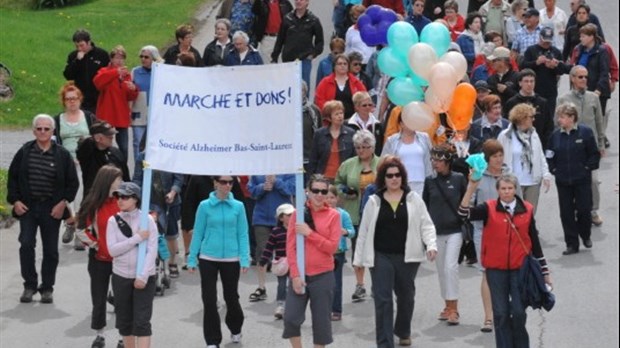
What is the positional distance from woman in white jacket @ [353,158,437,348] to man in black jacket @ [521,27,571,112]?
7716 mm

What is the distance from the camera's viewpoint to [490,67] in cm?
2058

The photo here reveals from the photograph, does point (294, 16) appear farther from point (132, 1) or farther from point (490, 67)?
point (132, 1)

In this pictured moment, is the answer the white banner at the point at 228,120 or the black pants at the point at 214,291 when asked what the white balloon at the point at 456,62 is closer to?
the white banner at the point at 228,120

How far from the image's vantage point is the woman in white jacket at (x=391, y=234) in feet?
45.9

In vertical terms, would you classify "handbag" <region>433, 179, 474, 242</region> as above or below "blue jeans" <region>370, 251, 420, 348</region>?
above

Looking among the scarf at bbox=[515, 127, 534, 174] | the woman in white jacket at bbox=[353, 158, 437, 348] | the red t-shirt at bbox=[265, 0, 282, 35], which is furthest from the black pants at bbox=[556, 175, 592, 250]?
the red t-shirt at bbox=[265, 0, 282, 35]

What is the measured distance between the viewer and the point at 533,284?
13453mm

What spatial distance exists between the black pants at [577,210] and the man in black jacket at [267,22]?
766 cm

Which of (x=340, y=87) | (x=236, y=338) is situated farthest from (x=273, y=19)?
(x=236, y=338)

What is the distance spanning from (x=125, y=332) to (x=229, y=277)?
1.15 meters

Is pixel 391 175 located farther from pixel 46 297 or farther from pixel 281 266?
pixel 46 297

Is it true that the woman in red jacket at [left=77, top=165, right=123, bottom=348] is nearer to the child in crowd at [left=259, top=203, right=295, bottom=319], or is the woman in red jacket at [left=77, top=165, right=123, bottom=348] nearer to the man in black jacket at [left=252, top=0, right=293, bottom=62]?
the child in crowd at [left=259, top=203, right=295, bottom=319]

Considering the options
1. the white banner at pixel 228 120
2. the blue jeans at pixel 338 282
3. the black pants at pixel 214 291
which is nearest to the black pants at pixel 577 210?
the blue jeans at pixel 338 282

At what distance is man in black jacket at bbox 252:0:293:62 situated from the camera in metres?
24.4
